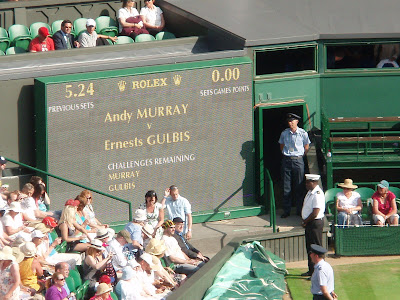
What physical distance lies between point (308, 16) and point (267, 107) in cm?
264

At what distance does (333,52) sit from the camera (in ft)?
79.2

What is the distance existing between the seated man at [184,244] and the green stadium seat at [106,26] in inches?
222

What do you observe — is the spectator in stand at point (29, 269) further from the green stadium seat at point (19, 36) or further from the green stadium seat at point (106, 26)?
the green stadium seat at point (106, 26)

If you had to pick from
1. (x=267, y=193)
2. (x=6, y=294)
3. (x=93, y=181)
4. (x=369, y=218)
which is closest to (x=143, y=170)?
(x=93, y=181)

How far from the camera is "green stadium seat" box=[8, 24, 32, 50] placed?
22812mm

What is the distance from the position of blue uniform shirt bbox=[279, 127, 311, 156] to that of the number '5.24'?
413 cm

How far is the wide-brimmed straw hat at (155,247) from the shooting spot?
18.2 meters

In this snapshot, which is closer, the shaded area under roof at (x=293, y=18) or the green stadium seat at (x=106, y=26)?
the shaded area under roof at (x=293, y=18)

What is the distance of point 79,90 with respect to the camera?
20906 millimetres

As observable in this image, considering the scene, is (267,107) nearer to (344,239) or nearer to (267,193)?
(267,193)

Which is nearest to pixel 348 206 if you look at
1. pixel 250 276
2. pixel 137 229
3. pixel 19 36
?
pixel 250 276

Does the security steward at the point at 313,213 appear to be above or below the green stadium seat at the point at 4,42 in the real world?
below

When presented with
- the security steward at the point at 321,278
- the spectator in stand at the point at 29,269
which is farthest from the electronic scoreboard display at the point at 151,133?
the security steward at the point at 321,278

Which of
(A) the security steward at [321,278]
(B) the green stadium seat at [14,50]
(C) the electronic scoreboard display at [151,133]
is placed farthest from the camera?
(B) the green stadium seat at [14,50]
